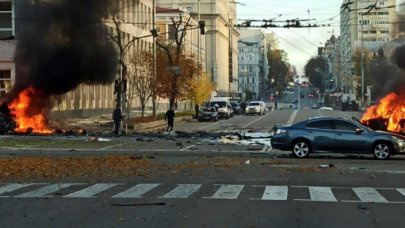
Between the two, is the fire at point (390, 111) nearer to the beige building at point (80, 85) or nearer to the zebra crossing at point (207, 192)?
the beige building at point (80, 85)

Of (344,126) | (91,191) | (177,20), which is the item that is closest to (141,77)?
(344,126)

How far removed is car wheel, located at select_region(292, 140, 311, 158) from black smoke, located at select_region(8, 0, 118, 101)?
49.6 feet

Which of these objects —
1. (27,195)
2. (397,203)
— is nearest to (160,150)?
(27,195)

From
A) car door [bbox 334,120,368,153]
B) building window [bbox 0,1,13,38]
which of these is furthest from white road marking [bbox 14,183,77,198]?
building window [bbox 0,1,13,38]

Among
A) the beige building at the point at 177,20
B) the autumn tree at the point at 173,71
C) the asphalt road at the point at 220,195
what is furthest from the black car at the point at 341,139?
the beige building at the point at 177,20

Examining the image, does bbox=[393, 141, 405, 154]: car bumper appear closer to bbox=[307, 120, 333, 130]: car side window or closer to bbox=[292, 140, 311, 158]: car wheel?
bbox=[307, 120, 333, 130]: car side window

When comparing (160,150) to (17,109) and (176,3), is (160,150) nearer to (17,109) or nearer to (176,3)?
(17,109)

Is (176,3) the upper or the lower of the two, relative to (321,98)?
upper

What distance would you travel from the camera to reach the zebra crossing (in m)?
11.5

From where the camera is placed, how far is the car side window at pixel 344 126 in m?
21.2

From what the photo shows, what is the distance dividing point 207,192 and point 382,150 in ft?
35.2

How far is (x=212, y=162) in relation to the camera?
757 inches

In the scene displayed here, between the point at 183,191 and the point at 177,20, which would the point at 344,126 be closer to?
the point at 183,191

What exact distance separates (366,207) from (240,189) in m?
3.03
